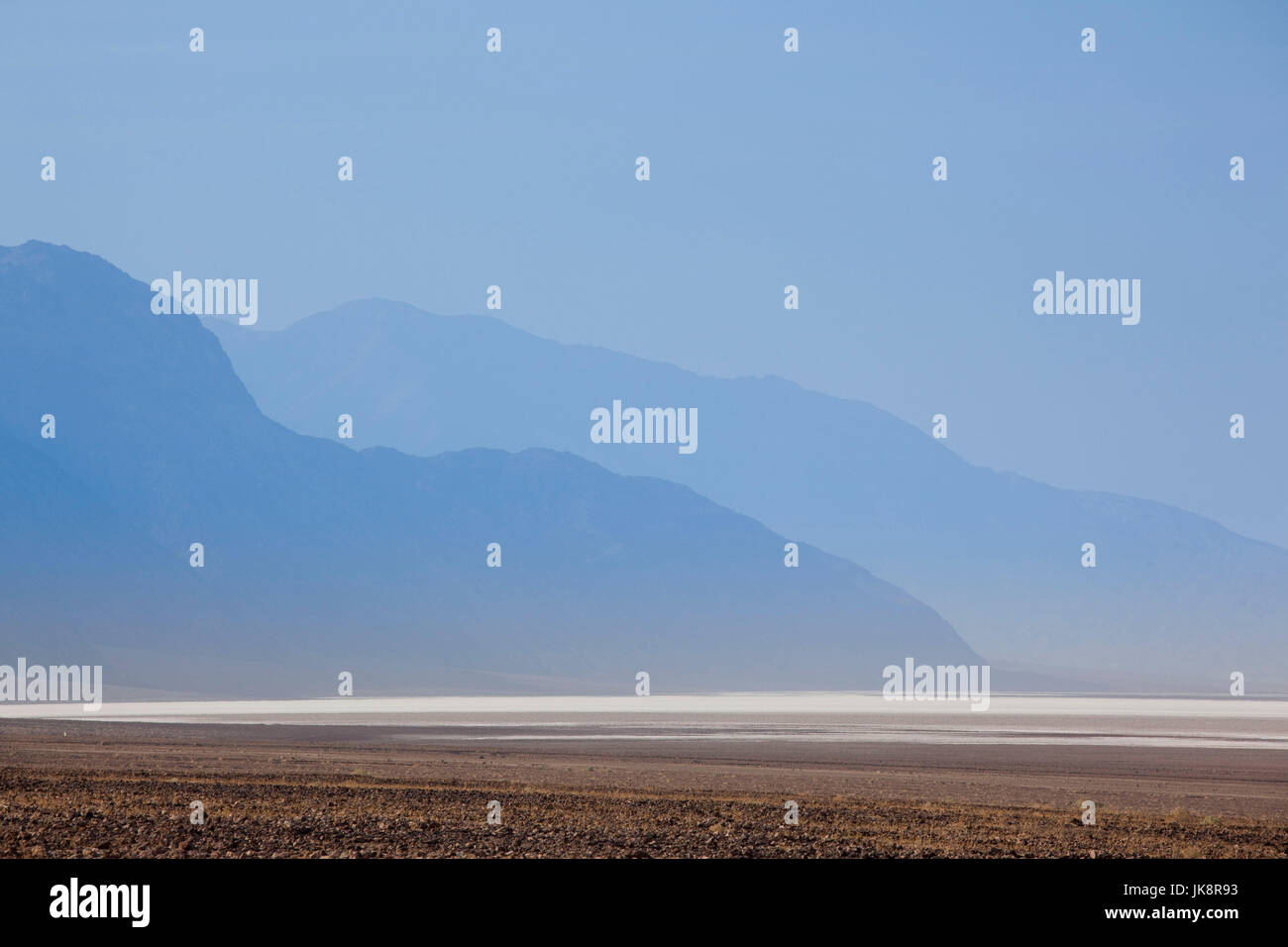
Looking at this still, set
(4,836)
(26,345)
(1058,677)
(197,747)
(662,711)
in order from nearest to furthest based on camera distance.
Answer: (4,836) < (197,747) < (662,711) < (26,345) < (1058,677)

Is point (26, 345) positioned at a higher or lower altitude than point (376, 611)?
higher

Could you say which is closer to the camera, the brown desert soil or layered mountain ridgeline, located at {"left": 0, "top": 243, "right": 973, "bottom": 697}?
the brown desert soil

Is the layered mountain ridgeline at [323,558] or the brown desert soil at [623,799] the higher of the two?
the layered mountain ridgeline at [323,558]

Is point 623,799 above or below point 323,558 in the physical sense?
below

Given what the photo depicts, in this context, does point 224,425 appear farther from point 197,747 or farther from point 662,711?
point 197,747

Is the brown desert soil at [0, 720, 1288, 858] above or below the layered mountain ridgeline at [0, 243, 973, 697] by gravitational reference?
below

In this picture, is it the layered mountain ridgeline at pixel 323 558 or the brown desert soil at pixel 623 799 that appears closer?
the brown desert soil at pixel 623 799
